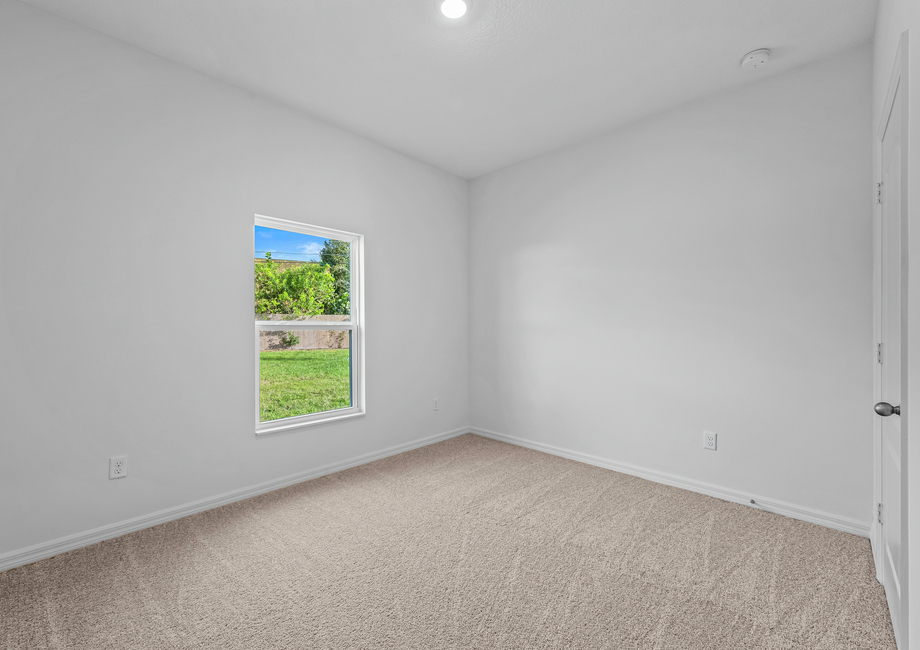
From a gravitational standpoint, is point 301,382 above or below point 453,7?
below

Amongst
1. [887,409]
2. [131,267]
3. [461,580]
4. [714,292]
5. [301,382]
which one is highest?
[131,267]

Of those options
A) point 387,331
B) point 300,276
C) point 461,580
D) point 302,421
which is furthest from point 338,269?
point 461,580

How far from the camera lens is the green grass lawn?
3.08 meters

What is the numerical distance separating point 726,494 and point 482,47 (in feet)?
10.2

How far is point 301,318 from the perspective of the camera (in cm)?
328

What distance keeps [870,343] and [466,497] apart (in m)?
2.44

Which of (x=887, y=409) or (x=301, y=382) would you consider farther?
(x=301, y=382)

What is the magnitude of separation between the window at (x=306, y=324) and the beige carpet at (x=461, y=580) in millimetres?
723

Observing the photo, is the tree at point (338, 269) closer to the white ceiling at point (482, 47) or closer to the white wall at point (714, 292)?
the white ceiling at point (482, 47)

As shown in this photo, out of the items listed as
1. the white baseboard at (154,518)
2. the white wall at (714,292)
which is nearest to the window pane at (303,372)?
the white baseboard at (154,518)

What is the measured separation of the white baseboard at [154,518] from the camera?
206 centimetres

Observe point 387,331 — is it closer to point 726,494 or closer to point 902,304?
point 726,494

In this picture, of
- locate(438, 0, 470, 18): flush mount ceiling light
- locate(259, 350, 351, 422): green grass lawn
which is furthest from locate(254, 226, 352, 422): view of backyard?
locate(438, 0, 470, 18): flush mount ceiling light

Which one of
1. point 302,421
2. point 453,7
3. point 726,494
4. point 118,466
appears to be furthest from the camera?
point 302,421
